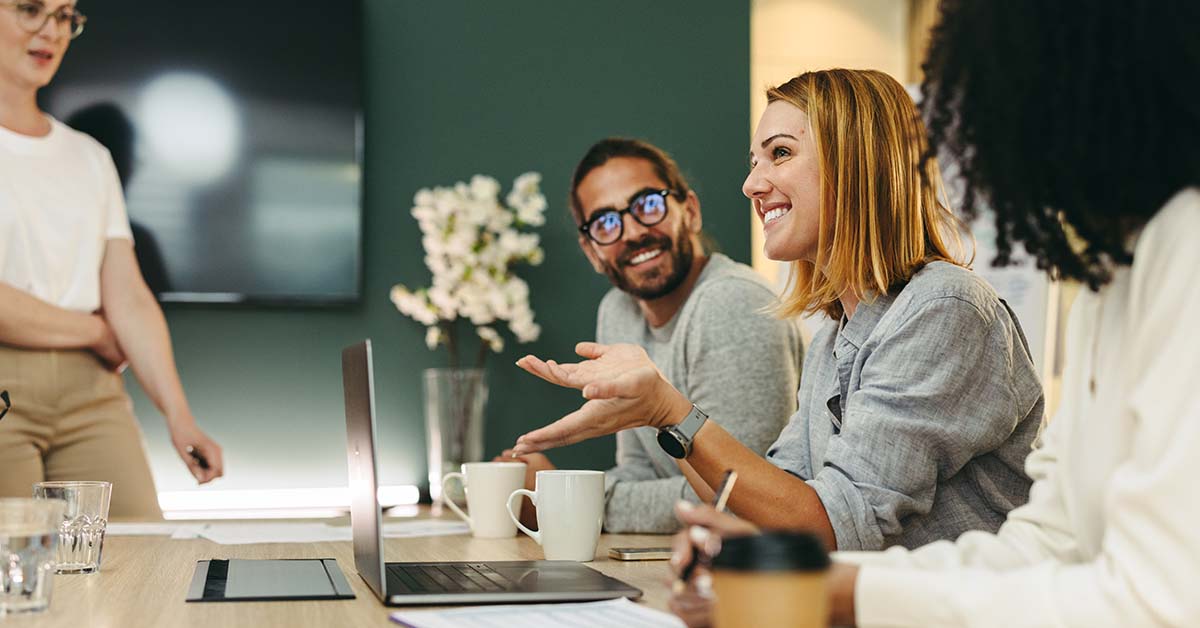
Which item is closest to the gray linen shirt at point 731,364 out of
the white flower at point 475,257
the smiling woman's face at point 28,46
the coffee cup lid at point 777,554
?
the white flower at point 475,257

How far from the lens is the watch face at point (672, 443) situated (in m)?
1.49

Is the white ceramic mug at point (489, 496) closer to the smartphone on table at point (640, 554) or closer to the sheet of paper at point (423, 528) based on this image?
the sheet of paper at point (423, 528)

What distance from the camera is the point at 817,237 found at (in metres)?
1.71

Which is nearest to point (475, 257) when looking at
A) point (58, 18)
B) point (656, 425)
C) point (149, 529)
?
point (58, 18)

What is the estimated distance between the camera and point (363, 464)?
1.18 meters

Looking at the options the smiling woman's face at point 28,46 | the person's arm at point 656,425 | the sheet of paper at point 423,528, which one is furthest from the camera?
the smiling woman's face at point 28,46

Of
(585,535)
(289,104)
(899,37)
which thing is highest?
(899,37)

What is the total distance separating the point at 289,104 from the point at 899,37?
2327mm

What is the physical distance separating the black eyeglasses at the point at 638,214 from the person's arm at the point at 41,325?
4.12ft

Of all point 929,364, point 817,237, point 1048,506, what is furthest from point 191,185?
point 1048,506

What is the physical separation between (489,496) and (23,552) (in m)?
0.84

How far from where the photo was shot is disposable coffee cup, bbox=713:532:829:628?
2.07ft

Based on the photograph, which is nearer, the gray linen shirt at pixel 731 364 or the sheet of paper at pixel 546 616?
the sheet of paper at pixel 546 616

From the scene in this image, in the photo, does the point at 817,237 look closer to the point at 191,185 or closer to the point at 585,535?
the point at 585,535
